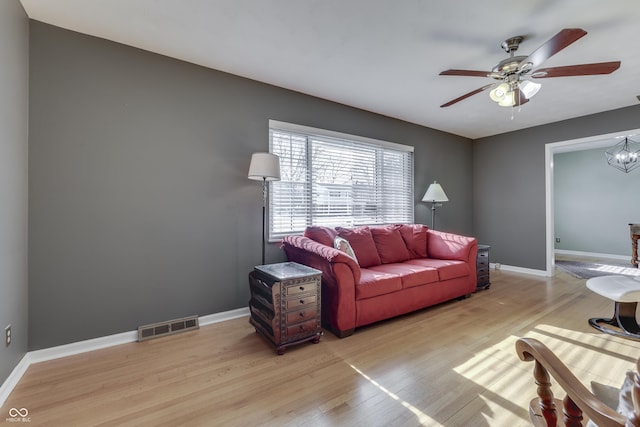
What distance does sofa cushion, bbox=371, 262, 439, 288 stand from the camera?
292 cm

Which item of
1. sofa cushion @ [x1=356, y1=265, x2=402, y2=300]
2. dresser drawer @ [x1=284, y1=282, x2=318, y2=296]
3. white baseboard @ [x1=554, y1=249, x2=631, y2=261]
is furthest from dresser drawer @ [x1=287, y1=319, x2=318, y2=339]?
white baseboard @ [x1=554, y1=249, x2=631, y2=261]

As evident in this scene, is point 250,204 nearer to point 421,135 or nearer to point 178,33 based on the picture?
point 178,33

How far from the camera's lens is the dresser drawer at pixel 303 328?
2.27m

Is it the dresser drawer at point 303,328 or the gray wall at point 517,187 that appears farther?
the gray wall at point 517,187

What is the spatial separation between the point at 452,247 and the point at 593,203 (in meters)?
5.43

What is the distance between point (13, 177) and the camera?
1.86m

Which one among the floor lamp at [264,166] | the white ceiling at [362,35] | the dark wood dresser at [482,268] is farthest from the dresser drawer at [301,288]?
the dark wood dresser at [482,268]

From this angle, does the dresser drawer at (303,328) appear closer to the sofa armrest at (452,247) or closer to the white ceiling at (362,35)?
the sofa armrest at (452,247)

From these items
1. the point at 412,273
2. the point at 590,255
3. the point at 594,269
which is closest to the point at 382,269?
the point at 412,273

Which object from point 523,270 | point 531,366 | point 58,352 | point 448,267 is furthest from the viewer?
point 523,270

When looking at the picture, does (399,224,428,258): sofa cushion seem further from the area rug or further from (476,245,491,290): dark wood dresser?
the area rug

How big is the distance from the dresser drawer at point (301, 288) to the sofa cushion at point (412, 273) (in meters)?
1.02

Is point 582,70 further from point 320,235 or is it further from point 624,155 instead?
point 624,155

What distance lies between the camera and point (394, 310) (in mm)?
2828
